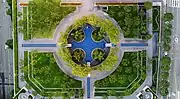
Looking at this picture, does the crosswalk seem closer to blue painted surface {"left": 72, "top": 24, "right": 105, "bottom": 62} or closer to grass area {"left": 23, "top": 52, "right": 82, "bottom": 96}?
blue painted surface {"left": 72, "top": 24, "right": 105, "bottom": 62}

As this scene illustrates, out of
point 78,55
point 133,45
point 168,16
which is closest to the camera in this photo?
point 168,16

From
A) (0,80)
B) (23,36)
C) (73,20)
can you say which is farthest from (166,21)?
(0,80)

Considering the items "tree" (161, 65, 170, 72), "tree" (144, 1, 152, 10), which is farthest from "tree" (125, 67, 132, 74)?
"tree" (144, 1, 152, 10)

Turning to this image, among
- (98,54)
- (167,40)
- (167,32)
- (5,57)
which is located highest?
(167,32)

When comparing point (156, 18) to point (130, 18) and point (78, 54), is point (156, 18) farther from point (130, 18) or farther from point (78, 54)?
point (78, 54)

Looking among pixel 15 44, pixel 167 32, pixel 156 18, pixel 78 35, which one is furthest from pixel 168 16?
pixel 15 44

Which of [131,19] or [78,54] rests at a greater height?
[131,19]

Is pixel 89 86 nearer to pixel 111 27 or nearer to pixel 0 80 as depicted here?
pixel 111 27
